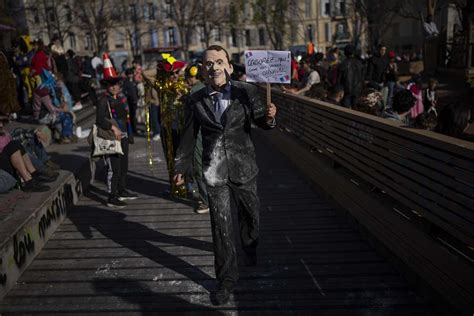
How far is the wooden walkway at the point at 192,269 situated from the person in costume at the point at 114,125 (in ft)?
1.20

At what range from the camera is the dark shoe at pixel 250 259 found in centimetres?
438

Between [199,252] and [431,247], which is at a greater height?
[431,247]

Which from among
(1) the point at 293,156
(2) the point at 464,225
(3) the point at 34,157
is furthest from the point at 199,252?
(1) the point at 293,156

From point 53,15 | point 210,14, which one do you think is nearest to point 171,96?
point 53,15

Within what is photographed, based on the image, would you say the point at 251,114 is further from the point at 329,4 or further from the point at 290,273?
the point at 329,4

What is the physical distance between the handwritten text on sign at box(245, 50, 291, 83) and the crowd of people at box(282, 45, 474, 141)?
1301 millimetres

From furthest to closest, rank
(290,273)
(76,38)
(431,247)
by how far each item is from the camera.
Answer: (76,38), (290,273), (431,247)

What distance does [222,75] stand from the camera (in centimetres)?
382

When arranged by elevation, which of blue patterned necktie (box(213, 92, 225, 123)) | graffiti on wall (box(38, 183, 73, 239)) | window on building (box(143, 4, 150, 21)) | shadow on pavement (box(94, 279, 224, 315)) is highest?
window on building (box(143, 4, 150, 21))

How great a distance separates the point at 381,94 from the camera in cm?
650

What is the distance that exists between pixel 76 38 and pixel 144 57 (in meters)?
8.52

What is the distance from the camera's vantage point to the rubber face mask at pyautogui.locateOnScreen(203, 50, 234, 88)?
3785 millimetres

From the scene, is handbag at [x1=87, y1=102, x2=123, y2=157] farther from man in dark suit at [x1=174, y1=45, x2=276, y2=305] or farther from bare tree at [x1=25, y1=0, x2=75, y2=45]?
bare tree at [x1=25, y1=0, x2=75, y2=45]

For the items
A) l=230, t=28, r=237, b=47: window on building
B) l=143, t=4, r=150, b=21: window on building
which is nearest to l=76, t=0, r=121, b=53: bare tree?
l=143, t=4, r=150, b=21: window on building
